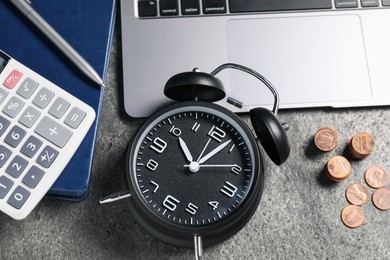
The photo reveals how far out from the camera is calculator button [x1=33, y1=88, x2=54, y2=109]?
482mm

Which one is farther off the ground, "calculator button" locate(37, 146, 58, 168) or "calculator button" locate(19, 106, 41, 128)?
"calculator button" locate(19, 106, 41, 128)

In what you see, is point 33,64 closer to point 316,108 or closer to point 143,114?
point 143,114

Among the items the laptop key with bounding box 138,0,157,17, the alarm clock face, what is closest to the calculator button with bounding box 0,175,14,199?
the alarm clock face

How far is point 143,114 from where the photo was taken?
0.54 metres

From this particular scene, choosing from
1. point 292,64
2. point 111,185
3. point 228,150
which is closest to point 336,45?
point 292,64

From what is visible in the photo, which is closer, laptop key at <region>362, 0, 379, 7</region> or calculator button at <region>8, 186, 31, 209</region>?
calculator button at <region>8, 186, 31, 209</region>

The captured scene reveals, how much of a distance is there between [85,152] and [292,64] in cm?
23

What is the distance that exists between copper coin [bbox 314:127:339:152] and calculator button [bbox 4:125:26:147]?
0.29 meters

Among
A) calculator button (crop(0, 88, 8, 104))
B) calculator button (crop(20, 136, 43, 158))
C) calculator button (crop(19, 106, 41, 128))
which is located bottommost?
calculator button (crop(20, 136, 43, 158))

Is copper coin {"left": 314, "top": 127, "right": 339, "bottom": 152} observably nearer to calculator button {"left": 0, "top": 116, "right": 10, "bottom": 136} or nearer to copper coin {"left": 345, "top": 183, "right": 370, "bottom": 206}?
copper coin {"left": 345, "top": 183, "right": 370, "bottom": 206}

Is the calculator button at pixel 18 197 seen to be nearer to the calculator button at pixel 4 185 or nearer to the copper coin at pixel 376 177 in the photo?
the calculator button at pixel 4 185

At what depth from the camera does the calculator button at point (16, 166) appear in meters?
0.46

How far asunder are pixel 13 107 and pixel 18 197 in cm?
8

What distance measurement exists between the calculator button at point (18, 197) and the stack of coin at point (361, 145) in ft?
1.04
